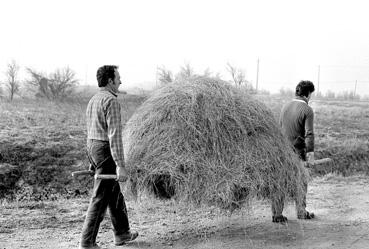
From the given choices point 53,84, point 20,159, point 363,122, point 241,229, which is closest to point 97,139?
point 241,229

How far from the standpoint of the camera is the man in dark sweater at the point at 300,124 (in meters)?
5.88

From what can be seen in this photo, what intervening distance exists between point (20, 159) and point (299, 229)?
291 inches

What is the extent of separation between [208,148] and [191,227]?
149cm

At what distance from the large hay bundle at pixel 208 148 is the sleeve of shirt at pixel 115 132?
211 millimetres

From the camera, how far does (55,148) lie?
11641 mm

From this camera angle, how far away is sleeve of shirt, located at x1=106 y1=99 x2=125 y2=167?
14.5ft

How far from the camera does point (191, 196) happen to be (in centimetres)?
434

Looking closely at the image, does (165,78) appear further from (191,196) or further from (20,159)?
(20,159)

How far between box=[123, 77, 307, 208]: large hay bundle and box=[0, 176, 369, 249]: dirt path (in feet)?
1.07

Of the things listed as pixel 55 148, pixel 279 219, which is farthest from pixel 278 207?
pixel 55 148

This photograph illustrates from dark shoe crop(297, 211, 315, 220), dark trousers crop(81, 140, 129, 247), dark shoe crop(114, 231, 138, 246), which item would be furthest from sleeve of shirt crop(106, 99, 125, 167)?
dark shoe crop(297, 211, 315, 220)

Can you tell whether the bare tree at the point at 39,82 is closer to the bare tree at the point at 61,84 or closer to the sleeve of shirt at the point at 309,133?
the bare tree at the point at 61,84

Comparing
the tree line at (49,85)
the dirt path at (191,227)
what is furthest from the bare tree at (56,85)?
the dirt path at (191,227)

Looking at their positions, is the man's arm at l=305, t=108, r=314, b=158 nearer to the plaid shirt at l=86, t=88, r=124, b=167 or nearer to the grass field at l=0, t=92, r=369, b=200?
the grass field at l=0, t=92, r=369, b=200
